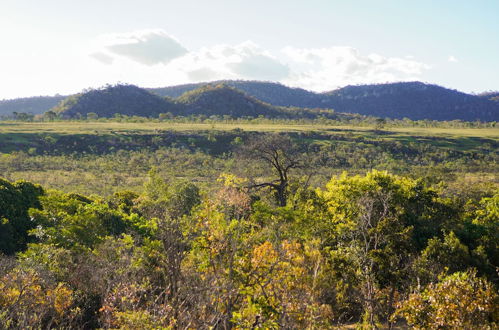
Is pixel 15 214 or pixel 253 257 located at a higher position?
pixel 253 257

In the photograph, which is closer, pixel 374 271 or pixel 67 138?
pixel 374 271

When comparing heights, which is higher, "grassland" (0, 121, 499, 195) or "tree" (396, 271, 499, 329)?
"tree" (396, 271, 499, 329)

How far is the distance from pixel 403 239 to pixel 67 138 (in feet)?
423

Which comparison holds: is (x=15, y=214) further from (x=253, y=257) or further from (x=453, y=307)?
(x=453, y=307)

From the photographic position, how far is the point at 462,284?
13.7 meters

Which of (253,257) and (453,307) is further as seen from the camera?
(253,257)

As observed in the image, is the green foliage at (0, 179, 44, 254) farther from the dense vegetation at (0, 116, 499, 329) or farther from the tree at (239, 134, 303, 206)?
the tree at (239, 134, 303, 206)


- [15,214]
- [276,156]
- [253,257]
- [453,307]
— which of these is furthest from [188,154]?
[453,307]

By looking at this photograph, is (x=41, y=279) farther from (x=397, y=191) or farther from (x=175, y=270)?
(x=397, y=191)

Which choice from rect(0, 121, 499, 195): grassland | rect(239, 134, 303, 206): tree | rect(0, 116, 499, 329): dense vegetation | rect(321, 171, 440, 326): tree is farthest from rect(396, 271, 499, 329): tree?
rect(0, 121, 499, 195): grassland

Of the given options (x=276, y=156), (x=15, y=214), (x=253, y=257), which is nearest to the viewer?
(x=253, y=257)

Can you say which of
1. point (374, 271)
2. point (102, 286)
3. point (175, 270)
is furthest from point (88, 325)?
point (374, 271)

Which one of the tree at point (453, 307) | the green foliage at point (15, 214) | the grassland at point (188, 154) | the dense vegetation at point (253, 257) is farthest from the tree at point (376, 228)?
the grassland at point (188, 154)

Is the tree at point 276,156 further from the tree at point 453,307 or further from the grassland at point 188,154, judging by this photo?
the grassland at point 188,154
